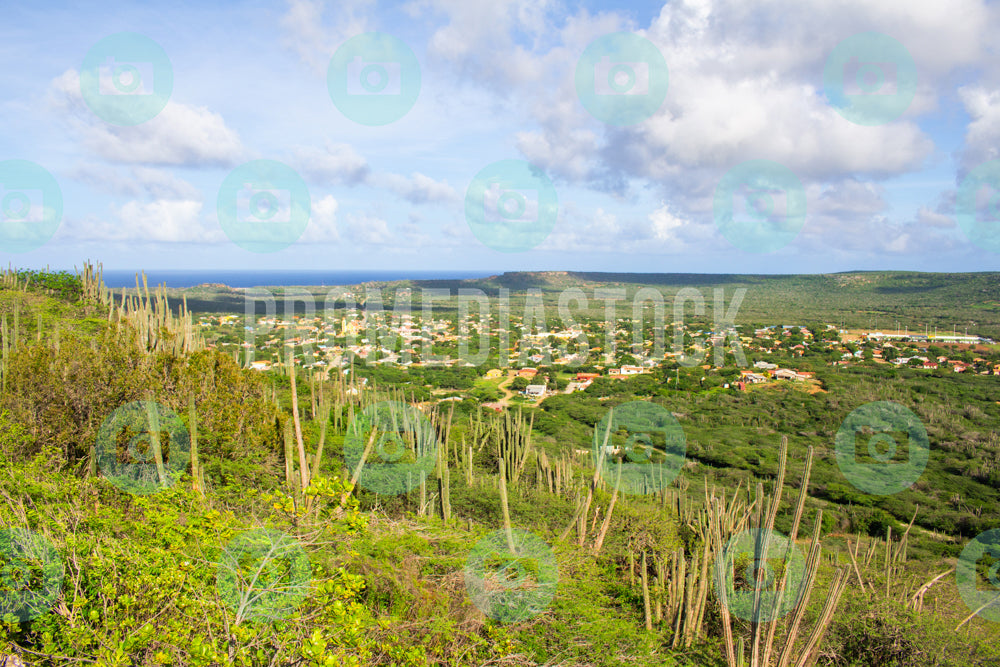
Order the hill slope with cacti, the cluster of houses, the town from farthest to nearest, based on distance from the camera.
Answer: the cluster of houses
the town
the hill slope with cacti

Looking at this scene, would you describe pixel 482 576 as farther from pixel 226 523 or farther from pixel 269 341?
pixel 269 341

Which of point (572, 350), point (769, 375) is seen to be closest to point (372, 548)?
point (769, 375)

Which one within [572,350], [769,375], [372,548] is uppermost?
[372,548]

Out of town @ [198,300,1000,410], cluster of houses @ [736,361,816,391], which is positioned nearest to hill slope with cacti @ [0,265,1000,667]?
town @ [198,300,1000,410]

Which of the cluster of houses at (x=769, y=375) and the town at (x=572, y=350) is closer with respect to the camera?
the town at (x=572, y=350)

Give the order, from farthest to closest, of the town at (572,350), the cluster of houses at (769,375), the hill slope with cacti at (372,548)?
the cluster of houses at (769,375) < the town at (572,350) < the hill slope with cacti at (372,548)

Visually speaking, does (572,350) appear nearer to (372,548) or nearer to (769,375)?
(769,375)

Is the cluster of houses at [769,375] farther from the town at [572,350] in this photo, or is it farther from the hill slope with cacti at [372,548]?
the hill slope with cacti at [372,548]

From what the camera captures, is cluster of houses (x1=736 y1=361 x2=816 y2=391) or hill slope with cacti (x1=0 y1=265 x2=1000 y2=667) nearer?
hill slope with cacti (x1=0 y1=265 x2=1000 y2=667)

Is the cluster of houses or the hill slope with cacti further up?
the hill slope with cacti

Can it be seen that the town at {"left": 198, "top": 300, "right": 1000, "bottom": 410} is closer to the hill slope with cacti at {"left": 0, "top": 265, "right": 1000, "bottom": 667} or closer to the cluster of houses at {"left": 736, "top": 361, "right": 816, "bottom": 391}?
the cluster of houses at {"left": 736, "top": 361, "right": 816, "bottom": 391}

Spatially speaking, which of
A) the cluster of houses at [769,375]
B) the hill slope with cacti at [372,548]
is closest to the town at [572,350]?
the cluster of houses at [769,375]

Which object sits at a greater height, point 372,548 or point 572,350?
point 372,548
